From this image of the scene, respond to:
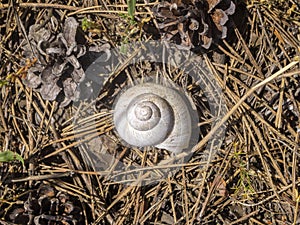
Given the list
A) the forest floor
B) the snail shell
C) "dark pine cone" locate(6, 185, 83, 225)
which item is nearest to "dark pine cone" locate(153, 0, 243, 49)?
the forest floor

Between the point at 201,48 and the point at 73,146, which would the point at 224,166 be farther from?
the point at 73,146

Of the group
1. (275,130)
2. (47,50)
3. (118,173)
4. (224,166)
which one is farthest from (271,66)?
(47,50)

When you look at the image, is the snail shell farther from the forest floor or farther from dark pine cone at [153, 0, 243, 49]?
dark pine cone at [153, 0, 243, 49]

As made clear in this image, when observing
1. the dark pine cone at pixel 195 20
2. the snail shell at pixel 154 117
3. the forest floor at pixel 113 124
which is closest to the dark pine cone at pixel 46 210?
the forest floor at pixel 113 124

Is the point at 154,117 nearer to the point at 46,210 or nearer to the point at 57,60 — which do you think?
the point at 57,60

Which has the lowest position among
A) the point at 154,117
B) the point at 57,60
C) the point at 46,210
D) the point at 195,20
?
the point at 46,210

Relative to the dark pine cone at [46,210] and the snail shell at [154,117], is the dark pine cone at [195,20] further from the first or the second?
the dark pine cone at [46,210]

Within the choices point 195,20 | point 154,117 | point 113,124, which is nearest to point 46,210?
point 113,124
